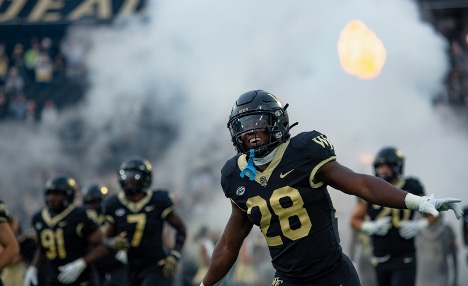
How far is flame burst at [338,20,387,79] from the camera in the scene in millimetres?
14438

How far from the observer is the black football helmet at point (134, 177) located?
7852 mm

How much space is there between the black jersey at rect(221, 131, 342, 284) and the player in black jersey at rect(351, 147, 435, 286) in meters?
3.12

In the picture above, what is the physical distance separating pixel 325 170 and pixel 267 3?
10.6 m

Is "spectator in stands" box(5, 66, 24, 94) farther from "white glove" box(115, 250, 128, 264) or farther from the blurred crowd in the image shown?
"white glove" box(115, 250, 128, 264)

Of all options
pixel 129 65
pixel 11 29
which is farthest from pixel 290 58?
pixel 11 29

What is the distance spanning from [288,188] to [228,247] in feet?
1.89

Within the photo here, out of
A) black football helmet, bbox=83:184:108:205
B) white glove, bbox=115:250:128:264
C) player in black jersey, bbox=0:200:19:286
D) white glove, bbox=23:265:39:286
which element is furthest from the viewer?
black football helmet, bbox=83:184:108:205

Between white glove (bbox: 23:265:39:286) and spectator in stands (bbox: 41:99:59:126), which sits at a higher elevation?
spectator in stands (bbox: 41:99:59:126)

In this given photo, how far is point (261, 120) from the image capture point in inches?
180

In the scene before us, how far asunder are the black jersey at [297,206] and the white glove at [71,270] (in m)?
3.32

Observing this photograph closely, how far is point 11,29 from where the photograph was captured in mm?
18000

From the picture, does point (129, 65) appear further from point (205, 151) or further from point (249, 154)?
point (249, 154)

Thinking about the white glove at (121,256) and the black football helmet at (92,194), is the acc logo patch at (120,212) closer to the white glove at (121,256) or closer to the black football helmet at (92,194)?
the white glove at (121,256)

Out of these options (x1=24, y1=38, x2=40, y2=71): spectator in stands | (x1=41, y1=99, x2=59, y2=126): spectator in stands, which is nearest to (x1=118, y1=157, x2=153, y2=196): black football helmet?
(x1=41, y1=99, x2=59, y2=126): spectator in stands
